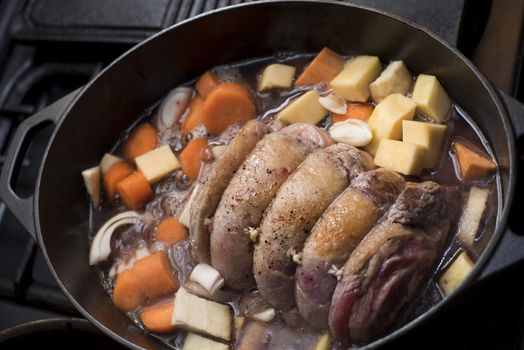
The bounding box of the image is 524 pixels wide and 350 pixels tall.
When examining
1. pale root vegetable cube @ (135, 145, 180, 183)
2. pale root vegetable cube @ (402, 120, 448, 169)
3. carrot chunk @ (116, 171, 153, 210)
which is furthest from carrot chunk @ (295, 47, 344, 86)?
carrot chunk @ (116, 171, 153, 210)

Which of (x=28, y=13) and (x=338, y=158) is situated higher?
(x=338, y=158)

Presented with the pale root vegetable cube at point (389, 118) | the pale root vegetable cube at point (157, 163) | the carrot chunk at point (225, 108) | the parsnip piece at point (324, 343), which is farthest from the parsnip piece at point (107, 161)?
the parsnip piece at point (324, 343)

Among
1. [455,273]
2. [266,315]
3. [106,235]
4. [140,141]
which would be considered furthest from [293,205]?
[140,141]

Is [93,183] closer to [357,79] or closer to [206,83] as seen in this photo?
[206,83]

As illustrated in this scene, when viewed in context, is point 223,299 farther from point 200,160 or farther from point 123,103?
point 123,103

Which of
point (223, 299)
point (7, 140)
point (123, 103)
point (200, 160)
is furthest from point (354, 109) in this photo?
point (7, 140)

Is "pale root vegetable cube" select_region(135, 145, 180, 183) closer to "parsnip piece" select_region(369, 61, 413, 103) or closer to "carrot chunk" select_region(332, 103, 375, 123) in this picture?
"carrot chunk" select_region(332, 103, 375, 123)
